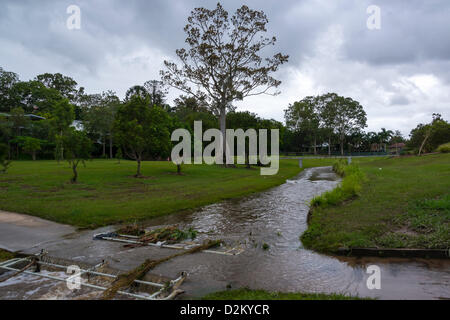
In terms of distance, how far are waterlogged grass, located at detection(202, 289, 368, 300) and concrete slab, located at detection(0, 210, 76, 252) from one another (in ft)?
17.7

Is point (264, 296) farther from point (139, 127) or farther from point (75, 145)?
point (139, 127)

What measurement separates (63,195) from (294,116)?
78441mm

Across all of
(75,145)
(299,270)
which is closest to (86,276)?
→ (299,270)

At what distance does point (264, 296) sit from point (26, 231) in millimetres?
7633

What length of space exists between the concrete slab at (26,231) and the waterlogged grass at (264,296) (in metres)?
5.40

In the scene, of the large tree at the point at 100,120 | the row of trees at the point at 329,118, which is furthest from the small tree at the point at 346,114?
the large tree at the point at 100,120

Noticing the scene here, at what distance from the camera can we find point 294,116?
8744 cm

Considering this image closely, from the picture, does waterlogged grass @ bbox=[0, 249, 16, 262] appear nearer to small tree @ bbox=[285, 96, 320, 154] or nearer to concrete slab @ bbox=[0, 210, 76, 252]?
concrete slab @ bbox=[0, 210, 76, 252]

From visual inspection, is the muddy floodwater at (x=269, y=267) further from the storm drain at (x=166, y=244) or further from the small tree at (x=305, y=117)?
the small tree at (x=305, y=117)

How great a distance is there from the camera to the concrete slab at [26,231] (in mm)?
7992

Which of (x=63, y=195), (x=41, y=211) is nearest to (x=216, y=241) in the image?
(x=41, y=211)

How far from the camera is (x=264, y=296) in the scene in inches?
188

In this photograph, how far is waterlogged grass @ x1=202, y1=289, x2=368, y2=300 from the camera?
4.66 meters

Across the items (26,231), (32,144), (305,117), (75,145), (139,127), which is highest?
(305,117)
